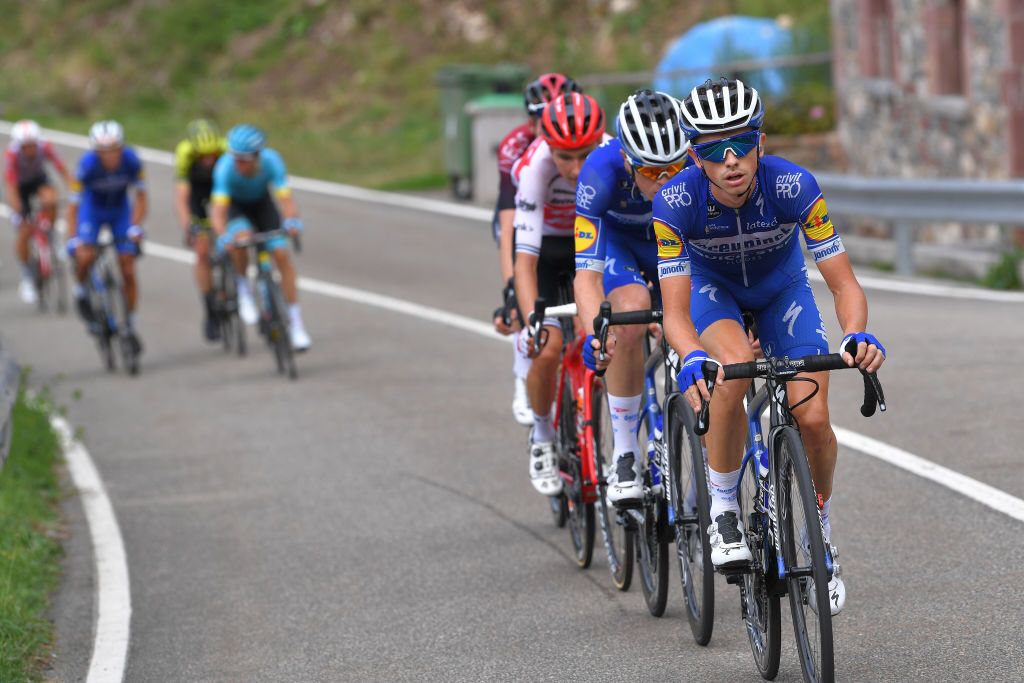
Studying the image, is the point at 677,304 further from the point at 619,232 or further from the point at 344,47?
the point at 344,47

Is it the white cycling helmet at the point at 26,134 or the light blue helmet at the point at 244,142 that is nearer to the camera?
the light blue helmet at the point at 244,142

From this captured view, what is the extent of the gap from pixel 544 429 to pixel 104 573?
2356 mm

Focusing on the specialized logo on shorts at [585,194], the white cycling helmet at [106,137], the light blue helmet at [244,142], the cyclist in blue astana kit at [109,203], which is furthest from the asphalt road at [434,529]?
the white cycling helmet at [106,137]

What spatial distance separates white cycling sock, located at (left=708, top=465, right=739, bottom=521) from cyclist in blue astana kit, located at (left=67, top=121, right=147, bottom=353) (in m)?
10.1

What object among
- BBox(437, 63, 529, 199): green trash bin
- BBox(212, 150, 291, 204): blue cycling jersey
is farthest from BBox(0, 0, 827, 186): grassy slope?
BBox(212, 150, 291, 204): blue cycling jersey

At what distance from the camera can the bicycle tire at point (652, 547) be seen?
684cm

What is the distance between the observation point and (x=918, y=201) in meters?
15.9

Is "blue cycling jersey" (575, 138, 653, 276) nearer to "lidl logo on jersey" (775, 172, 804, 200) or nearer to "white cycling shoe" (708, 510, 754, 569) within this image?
"lidl logo on jersey" (775, 172, 804, 200)

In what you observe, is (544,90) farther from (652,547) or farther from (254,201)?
(254,201)

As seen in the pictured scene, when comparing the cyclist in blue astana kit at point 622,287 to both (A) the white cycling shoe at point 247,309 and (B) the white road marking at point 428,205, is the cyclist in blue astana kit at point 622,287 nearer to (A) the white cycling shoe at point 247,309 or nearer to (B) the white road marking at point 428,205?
(B) the white road marking at point 428,205

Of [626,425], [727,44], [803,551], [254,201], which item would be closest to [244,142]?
[254,201]

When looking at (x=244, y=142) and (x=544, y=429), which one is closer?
(x=544, y=429)

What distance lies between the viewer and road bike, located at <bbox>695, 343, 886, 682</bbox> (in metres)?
5.35

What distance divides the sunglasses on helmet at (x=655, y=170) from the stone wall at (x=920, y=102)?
10.8 m
